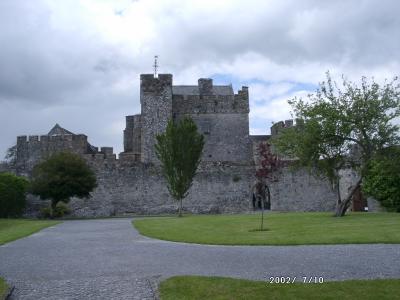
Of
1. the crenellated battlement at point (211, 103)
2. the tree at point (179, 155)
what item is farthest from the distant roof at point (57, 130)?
the tree at point (179, 155)

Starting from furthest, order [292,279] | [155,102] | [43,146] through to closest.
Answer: [155,102] → [43,146] → [292,279]

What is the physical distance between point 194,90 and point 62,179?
2423cm

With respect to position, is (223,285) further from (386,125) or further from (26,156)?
(26,156)

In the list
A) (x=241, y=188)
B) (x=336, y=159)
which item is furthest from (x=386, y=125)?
(x=241, y=188)

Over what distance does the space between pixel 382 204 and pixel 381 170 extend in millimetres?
3843

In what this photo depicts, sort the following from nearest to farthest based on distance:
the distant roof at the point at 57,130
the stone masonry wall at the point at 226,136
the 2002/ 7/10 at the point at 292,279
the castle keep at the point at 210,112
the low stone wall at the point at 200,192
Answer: the 2002/ 7/10 at the point at 292,279 < the low stone wall at the point at 200,192 < the castle keep at the point at 210,112 < the stone masonry wall at the point at 226,136 < the distant roof at the point at 57,130

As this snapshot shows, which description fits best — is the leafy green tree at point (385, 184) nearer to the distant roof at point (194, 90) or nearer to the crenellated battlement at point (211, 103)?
the crenellated battlement at point (211, 103)

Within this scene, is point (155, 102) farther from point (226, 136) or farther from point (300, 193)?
point (300, 193)

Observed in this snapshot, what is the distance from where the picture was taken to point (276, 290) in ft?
26.0

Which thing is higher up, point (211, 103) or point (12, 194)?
point (211, 103)

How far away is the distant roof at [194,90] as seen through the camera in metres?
55.2

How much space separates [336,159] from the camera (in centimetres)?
2645

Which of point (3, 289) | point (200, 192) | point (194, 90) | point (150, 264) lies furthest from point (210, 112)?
point (3, 289)

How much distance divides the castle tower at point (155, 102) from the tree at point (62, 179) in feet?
39.5
